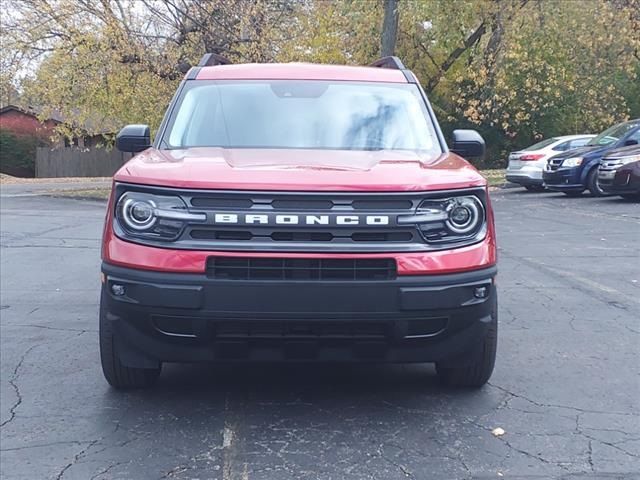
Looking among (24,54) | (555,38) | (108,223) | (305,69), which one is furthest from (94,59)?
(108,223)

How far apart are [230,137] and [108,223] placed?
1192 millimetres

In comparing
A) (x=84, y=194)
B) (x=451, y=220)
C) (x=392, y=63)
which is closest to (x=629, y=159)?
(x=392, y=63)

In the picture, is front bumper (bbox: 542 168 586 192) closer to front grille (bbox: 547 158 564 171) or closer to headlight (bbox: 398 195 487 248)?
front grille (bbox: 547 158 564 171)

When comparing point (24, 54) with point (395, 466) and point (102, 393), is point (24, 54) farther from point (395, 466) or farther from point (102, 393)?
point (395, 466)

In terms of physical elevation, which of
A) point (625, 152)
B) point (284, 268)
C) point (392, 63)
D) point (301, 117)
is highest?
point (392, 63)

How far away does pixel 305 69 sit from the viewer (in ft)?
19.0

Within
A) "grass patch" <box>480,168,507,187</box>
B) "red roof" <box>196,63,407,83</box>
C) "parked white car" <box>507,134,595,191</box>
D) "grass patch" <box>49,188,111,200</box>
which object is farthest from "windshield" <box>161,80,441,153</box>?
"grass patch" <box>480,168,507,187</box>

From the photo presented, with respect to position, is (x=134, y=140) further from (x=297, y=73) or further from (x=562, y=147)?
(x=562, y=147)

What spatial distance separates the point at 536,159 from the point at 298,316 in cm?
1811

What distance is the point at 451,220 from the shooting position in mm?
4039

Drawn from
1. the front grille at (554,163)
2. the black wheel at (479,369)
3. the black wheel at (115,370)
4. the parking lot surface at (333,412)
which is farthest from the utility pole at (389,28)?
the black wheel at (115,370)

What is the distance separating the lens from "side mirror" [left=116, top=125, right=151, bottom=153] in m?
5.35

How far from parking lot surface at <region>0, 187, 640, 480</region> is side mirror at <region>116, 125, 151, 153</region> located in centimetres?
143

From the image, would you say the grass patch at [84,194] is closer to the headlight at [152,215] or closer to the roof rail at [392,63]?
the roof rail at [392,63]
